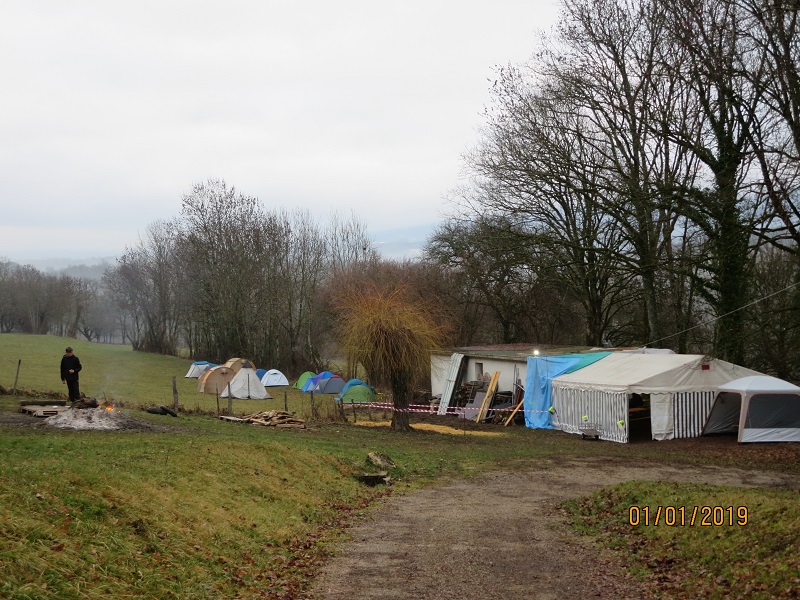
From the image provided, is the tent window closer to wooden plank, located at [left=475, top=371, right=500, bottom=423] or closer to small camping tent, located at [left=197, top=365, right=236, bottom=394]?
wooden plank, located at [left=475, top=371, right=500, bottom=423]

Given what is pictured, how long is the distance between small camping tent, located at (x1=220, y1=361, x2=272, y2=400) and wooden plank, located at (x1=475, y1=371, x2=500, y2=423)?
47.3 ft

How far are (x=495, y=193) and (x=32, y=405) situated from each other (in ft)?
70.6

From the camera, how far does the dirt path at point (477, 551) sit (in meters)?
7.61

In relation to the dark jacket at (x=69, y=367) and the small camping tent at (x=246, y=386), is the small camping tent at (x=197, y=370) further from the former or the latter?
the dark jacket at (x=69, y=367)

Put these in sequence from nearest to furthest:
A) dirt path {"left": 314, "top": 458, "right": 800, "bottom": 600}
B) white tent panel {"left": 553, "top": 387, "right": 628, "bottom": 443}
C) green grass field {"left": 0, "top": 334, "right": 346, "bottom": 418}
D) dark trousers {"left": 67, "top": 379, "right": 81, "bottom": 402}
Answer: dirt path {"left": 314, "top": 458, "right": 800, "bottom": 600} → dark trousers {"left": 67, "top": 379, "right": 81, "bottom": 402} → white tent panel {"left": 553, "top": 387, "right": 628, "bottom": 443} → green grass field {"left": 0, "top": 334, "right": 346, "bottom": 418}

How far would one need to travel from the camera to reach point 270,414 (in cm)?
2480

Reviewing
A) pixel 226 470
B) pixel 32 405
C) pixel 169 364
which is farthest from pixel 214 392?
pixel 226 470

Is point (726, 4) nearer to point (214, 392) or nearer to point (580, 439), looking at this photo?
point (580, 439)

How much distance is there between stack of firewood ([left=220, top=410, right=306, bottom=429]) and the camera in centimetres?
2366

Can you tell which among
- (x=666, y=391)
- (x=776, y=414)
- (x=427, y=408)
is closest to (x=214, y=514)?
(x=666, y=391)
